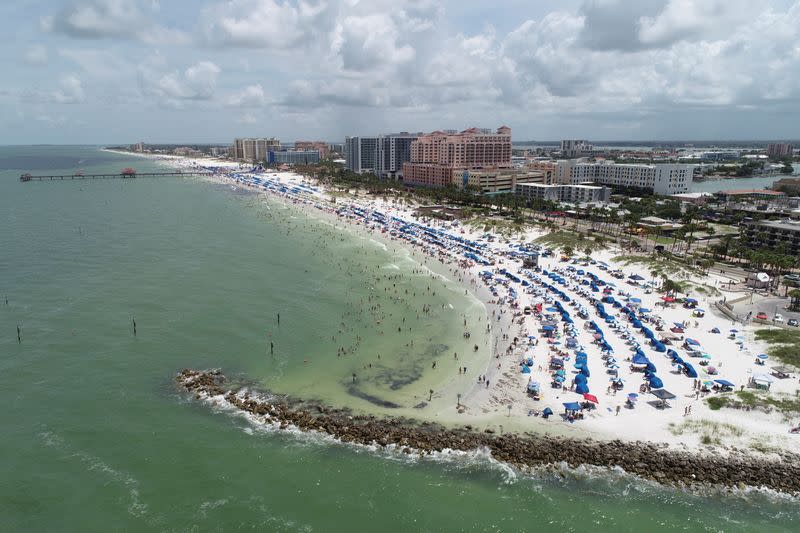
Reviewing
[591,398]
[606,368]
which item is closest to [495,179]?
[606,368]

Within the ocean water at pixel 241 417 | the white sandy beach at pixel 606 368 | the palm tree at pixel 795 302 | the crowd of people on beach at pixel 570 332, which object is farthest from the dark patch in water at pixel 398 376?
the palm tree at pixel 795 302

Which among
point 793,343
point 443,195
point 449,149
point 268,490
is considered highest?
point 449,149

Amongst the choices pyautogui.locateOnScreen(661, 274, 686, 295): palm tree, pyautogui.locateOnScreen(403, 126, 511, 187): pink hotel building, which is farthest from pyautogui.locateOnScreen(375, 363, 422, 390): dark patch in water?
pyautogui.locateOnScreen(403, 126, 511, 187): pink hotel building

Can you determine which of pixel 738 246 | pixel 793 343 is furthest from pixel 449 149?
pixel 793 343

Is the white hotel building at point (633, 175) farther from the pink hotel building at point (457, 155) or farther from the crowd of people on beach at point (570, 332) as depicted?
the crowd of people on beach at point (570, 332)

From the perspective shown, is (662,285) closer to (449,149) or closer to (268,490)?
(268,490)

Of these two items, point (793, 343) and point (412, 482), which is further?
point (793, 343)
